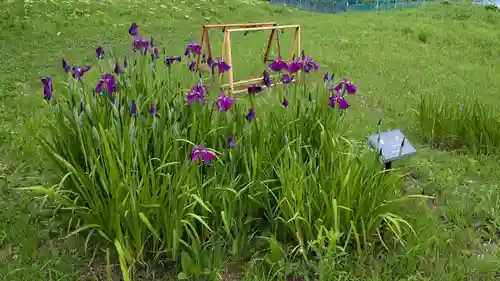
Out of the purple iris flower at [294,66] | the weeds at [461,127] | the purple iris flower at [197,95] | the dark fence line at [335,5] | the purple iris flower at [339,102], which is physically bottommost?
the weeds at [461,127]

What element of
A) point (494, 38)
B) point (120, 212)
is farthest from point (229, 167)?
point (494, 38)

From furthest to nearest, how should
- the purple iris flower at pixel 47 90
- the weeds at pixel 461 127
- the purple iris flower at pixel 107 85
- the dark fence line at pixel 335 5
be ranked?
the dark fence line at pixel 335 5
the weeds at pixel 461 127
the purple iris flower at pixel 107 85
the purple iris flower at pixel 47 90

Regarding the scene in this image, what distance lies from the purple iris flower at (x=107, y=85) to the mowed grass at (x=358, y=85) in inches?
31.3

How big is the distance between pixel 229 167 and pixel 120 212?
66 centimetres

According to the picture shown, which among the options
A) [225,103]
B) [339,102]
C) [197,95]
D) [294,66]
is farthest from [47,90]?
[339,102]

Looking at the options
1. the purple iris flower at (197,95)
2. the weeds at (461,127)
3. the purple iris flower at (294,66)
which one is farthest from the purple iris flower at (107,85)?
the weeds at (461,127)

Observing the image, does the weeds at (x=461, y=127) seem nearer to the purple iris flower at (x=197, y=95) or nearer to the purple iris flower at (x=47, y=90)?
the purple iris flower at (x=197, y=95)

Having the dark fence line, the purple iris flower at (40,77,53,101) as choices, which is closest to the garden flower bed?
the purple iris flower at (40,77,53,101)

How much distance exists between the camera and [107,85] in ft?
8.37

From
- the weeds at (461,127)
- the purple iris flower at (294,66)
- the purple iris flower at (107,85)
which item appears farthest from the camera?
the weeds at (461,127)

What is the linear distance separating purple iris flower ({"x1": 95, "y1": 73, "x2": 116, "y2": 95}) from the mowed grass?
795 millimetres

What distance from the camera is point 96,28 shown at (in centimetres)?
933

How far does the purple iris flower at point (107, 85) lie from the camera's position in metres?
2.55

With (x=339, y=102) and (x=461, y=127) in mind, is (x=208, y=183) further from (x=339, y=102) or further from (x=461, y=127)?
(x=461, y=127)
